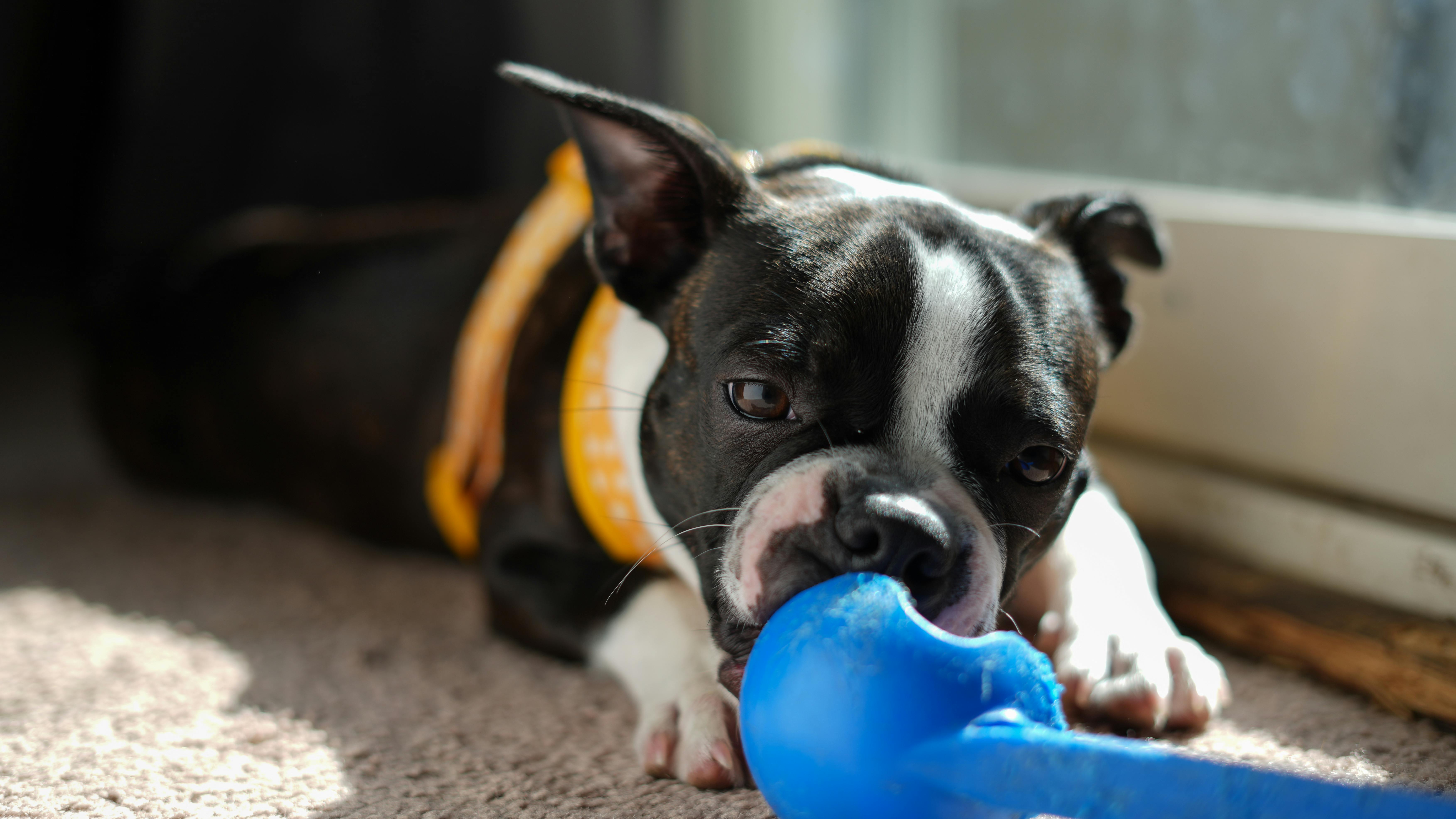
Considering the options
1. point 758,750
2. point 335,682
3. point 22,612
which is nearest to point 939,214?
point 758,750

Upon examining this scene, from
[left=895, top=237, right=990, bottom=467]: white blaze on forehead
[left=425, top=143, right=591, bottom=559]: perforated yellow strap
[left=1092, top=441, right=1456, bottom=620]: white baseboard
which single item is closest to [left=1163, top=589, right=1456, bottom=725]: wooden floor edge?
[left=1092, top=441, right=1456, bottom=620]: white baseboard

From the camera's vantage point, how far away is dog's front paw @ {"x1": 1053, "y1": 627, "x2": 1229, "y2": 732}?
4.75 feet

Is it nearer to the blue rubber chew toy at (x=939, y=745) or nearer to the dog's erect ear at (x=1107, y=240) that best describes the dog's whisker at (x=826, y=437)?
the blue rubber chew toy at (x=939, y=745)

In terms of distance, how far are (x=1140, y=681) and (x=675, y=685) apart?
62 cm

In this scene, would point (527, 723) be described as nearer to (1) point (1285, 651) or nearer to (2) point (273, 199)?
(1) point (1285, 651)

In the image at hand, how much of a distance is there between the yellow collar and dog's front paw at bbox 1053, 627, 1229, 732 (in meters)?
0.66

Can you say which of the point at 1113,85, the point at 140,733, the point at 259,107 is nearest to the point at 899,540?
the point at 140,733

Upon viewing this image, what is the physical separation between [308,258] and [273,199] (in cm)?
80

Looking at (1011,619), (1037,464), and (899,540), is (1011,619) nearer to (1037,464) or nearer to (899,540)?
(1037,464)

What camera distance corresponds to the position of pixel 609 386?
181 centimetres

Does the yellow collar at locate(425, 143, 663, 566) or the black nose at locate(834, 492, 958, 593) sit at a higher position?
the black nose at locate(834, 492, 958, 593)

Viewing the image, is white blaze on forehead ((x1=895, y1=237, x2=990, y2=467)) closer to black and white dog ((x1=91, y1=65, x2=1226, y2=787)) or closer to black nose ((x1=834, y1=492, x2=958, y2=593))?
black and white dog ((x1=91, y1=65, x2=1226, y2=787))

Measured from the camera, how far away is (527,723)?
5.17 feet

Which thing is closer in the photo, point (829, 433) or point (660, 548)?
point (829, 433)
